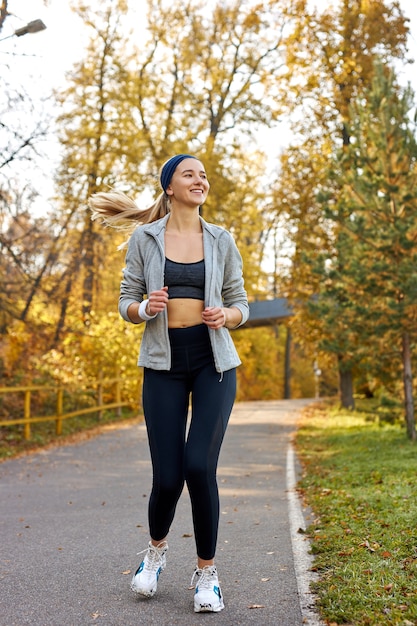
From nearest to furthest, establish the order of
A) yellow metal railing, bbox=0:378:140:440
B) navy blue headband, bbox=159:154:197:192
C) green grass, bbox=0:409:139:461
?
1. navy blue headband, bbox=159:154:197:192
2. green grass, bbox=0:409:139:461
3. yellow metal railing, bbox=0:378:140:440

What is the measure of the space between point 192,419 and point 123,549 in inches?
81.3

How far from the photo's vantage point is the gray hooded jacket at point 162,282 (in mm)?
4449

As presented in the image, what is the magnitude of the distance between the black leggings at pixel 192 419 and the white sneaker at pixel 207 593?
0.29 feet

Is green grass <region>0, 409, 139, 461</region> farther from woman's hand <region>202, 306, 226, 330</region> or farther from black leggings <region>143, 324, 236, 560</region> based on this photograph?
woman's hand <region>202, 306, 226, 330</region>

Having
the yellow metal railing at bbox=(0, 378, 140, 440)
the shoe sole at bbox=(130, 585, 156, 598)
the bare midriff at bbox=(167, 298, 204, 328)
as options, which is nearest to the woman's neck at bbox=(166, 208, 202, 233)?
the bare midriff at bbox=(167, 298, 204, 328)

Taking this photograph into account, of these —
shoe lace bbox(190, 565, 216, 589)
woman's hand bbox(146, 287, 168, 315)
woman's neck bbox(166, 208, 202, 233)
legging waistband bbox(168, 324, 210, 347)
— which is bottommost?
shoe lace bbox(190, 565, 216, 589)

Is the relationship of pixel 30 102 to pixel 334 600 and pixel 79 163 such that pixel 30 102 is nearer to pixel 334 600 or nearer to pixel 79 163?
pixel 79 163

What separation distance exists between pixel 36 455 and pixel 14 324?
448 cm

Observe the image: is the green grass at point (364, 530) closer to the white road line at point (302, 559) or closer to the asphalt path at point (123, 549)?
the white road line at point (302, 559)

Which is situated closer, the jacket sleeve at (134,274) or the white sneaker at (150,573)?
the white sneaker at (150,573)

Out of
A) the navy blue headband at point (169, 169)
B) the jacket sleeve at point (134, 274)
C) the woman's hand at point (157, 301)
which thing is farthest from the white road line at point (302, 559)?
the navy blue headband at point (169, 169)

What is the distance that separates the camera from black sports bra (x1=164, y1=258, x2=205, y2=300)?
453 centimetres

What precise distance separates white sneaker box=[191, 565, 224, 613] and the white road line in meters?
0.45


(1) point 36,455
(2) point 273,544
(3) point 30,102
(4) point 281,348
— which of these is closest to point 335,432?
(1) point 36,455
